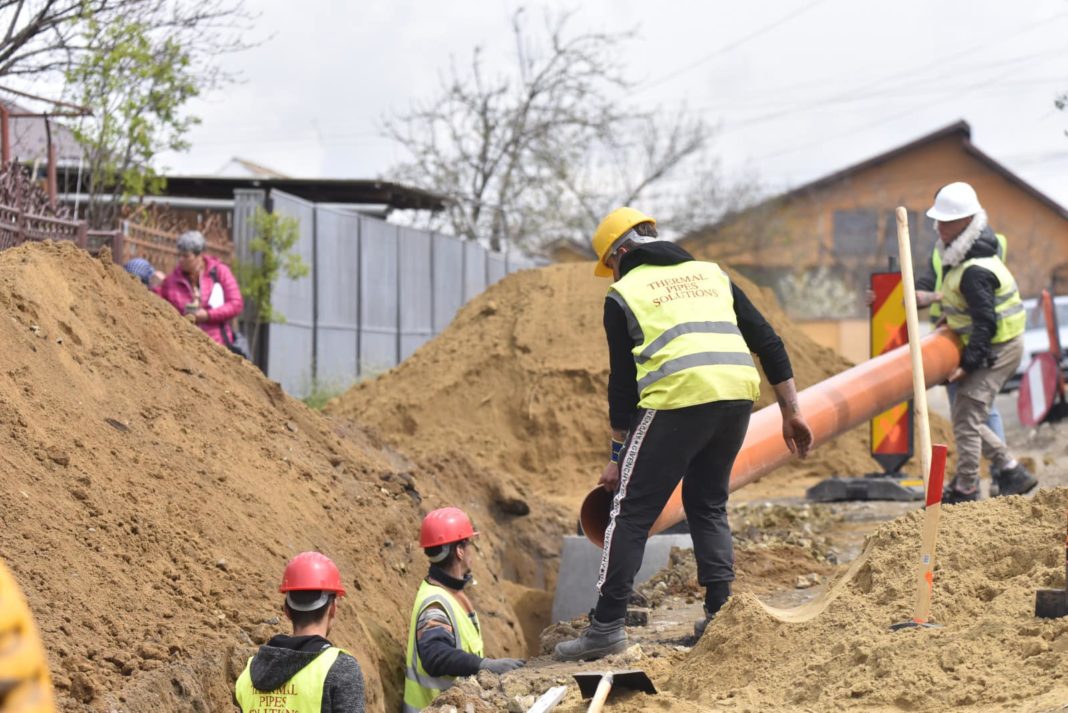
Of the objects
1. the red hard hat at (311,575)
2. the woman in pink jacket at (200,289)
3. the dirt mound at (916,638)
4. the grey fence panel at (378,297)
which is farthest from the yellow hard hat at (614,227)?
the grey fence panel at (378,297)

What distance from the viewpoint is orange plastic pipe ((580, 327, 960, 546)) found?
669cm

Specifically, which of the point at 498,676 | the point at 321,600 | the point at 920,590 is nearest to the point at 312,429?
the point at 498,676

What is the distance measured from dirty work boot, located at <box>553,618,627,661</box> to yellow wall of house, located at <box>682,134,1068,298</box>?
3962cm

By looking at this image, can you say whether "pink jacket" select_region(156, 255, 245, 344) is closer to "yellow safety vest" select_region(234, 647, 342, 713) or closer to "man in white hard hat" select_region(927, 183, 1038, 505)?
"man in white hard hat" select_region(927, 183, 1038, 505)

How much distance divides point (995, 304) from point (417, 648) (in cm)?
465

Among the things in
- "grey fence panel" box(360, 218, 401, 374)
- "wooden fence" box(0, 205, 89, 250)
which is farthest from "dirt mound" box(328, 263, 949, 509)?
"wooden fence" box(0, 205, 89, 250)

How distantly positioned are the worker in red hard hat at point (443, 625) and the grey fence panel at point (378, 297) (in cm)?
1303

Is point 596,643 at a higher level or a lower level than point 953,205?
lower

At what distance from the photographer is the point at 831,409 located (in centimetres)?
799

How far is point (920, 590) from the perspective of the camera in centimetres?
473

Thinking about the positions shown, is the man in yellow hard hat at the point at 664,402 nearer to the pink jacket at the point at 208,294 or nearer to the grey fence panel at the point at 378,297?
the pink jacket at the point at 208,294

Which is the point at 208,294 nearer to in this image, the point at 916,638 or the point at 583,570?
the point at 583,570

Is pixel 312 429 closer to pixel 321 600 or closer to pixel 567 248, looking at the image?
pixel 321 600

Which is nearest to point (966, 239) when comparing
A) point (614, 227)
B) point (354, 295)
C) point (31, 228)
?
point (614, 227)
